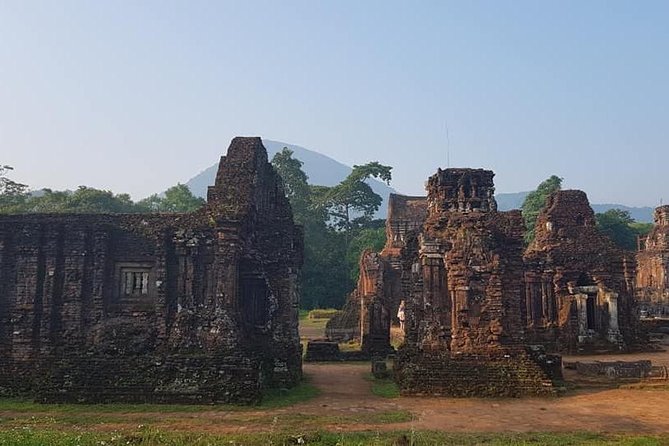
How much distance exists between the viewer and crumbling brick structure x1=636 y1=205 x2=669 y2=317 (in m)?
51.5

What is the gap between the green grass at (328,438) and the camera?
1030cm

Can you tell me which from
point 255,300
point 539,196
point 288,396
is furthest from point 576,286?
point 539,196

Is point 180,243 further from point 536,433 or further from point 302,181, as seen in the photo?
Answer: point 302,181

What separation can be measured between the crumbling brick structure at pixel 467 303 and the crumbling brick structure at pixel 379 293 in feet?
23.6

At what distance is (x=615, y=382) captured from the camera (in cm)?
1894

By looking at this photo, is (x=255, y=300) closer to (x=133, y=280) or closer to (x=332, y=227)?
(x=133, y=280)

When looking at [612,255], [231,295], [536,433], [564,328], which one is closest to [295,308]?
[231,295]

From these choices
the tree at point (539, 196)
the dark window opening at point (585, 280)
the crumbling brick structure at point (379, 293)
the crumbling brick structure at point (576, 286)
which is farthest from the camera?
the tree at point (539, 196)

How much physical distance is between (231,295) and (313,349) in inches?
383

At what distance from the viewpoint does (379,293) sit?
3597cm

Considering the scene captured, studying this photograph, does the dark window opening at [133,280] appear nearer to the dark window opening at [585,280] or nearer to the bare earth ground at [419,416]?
the bare earth ground at [419,416]

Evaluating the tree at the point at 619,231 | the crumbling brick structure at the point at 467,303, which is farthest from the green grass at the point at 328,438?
the tree at the point at 619,231

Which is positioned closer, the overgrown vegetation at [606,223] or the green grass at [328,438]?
the green grass at [328,438]

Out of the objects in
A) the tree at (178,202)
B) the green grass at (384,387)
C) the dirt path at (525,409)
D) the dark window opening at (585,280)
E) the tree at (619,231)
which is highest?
the tree at (178,202)
